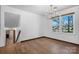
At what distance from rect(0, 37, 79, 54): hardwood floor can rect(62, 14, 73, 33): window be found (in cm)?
24

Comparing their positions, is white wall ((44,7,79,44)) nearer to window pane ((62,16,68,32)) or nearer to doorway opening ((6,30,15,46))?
window pane ((62,16,68,32))

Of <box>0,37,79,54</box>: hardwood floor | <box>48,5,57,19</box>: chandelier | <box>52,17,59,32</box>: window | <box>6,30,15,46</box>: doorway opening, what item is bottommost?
<box>0,37,79,54</box>: hardwood floor

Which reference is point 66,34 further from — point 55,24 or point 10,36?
point 10,36

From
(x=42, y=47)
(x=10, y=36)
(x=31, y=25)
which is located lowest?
(x=42, y=47)

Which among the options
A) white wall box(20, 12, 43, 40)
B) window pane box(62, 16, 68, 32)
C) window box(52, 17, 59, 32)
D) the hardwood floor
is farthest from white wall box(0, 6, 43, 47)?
window pane box(62, 16, 68, 32)

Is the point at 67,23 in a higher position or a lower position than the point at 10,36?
higher

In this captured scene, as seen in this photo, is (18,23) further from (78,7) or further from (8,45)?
(78,7)

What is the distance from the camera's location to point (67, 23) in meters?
1.82

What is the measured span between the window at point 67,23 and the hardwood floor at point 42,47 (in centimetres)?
24

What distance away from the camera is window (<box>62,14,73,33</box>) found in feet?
5.87

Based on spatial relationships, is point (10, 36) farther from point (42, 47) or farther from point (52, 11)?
point (52, 11)

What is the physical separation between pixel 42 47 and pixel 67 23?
24.2 inches

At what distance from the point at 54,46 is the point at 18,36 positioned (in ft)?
2.19

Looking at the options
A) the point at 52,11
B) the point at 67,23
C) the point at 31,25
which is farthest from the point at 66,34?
the point at 31,25
